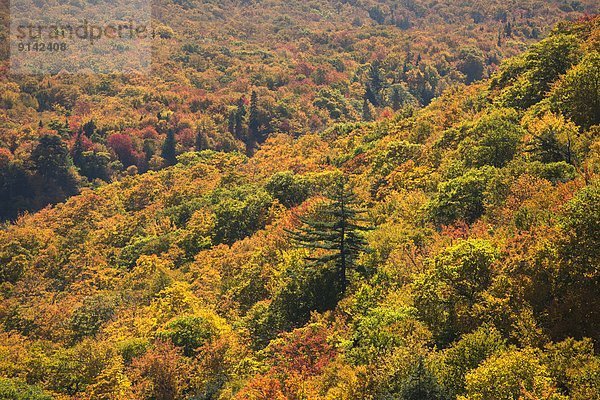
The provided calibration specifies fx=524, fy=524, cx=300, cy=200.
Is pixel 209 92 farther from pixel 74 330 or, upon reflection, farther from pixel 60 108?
pixel 74 330

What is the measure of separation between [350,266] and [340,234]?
10.1ft

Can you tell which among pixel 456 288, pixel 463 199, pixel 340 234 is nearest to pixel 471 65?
pixel 463 199

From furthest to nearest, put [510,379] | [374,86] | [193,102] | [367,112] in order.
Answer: [374,86]
[367,112]
[193,102]
[510,379]

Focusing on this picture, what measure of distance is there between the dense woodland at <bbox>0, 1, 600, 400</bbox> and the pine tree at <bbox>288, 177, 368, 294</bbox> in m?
0.17

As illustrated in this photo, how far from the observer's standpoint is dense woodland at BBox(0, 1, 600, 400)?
22.2 metres

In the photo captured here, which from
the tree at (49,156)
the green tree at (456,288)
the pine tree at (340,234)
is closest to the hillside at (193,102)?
the tree at (49,156)

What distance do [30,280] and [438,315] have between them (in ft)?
198

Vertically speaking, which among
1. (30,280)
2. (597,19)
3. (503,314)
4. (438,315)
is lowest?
(30,280)

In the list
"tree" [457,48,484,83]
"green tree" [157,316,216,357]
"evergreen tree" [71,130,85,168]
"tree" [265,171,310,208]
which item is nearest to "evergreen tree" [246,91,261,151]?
"evergreen tree" [71,130,85,168]

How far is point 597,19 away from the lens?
60.1 m

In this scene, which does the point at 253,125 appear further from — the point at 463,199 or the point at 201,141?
the point at 463,199

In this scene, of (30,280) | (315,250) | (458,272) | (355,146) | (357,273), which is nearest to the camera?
(458,272)

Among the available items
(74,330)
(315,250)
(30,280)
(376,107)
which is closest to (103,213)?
(30,280)

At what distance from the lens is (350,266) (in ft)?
124
